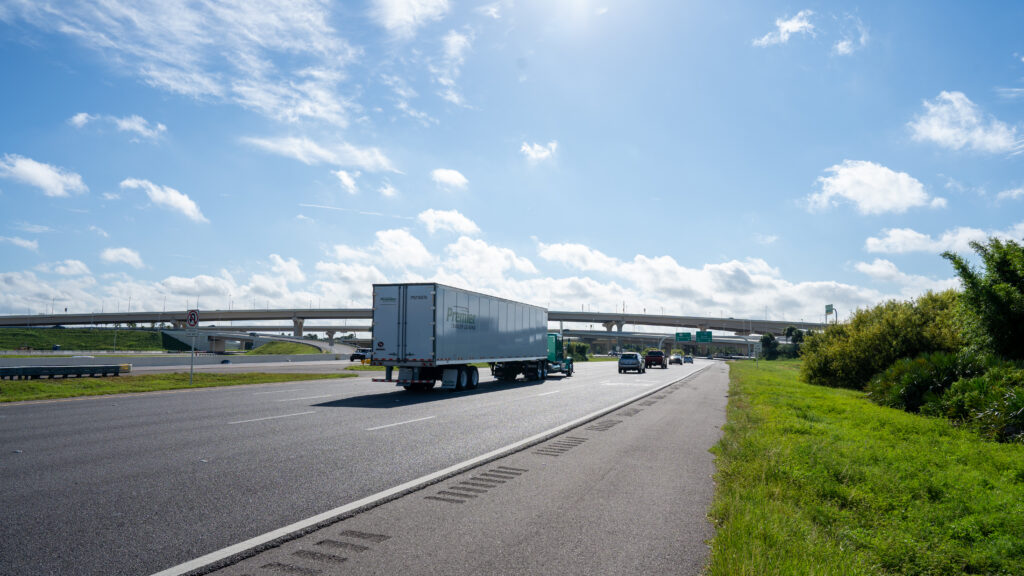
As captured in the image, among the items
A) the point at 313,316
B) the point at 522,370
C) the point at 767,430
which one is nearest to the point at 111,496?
the point at 767,430

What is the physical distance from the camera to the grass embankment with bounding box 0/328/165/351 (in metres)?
89.1

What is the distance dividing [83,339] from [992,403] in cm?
12187

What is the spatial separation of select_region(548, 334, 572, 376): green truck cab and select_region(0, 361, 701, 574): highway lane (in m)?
21.7

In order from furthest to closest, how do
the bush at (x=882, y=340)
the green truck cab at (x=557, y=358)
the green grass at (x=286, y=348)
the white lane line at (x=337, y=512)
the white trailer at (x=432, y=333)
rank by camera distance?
the green grass at (x=286, y=348)
the green truck cab at (x=557, y=358)
the bush at (x=882, y=340)
the white trailer at (x=432, y=333)
the white lane line at (x=337, y=512)

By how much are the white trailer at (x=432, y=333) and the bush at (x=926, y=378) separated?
15.6 metres

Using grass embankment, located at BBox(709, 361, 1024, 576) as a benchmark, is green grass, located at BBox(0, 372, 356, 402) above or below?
below

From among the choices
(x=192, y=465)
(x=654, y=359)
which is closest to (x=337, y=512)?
(x=192, y=465)

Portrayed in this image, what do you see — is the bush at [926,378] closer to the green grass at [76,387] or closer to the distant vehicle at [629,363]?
the green grass at [76,387]

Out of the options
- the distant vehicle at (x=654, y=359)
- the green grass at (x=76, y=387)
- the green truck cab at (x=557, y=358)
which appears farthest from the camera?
the distant vehicle at (x=654, y=359)

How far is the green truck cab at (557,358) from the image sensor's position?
127 ft

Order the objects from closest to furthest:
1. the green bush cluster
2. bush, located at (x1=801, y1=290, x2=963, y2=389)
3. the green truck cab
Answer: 1. the green bush cluster
2. bush, located at (x1=801, y1=290, x2=963, y2=389)
3. the green truck cab

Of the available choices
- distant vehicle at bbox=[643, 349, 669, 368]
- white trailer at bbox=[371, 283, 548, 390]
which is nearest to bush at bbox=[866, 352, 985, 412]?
white trailer at bbox=[371, 283, 548, 390]

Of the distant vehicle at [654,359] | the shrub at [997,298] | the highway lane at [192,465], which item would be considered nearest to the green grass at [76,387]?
the highway lane at [192,465]

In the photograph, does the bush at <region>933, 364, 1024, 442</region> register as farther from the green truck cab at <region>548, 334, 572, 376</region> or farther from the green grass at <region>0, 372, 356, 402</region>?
the green grass at <region>0, 372, 356, 402</region>
